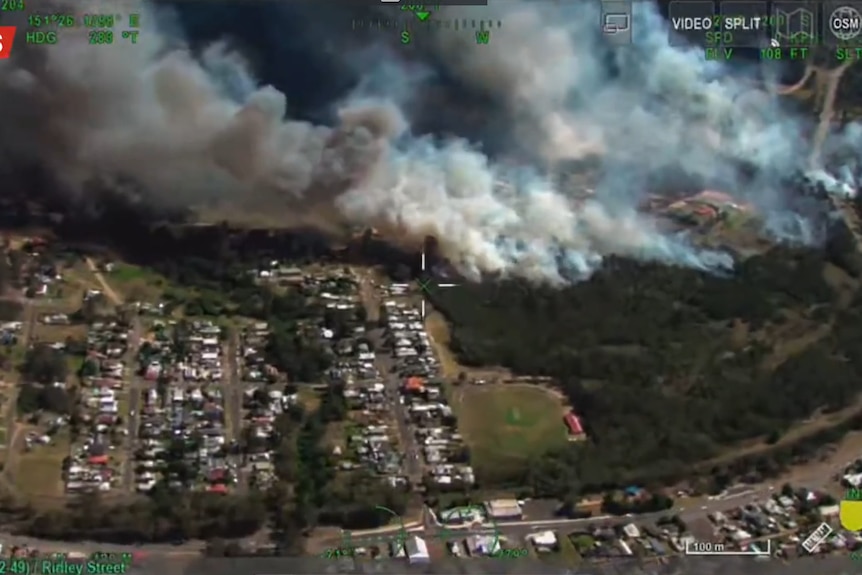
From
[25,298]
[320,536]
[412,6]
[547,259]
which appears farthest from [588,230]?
[25,298]

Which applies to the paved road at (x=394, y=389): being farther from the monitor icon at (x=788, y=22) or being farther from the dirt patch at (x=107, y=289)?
the monitor icon at (x=788, y=22)

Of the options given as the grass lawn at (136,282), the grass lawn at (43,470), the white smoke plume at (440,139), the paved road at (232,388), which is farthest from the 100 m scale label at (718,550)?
the grass lawn at (43,470)

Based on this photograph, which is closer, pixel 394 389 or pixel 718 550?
pixel 718 550

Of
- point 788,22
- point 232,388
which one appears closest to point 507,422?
point 232,388

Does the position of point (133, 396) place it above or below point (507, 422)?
above

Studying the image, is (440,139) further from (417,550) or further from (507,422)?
(417,550)
